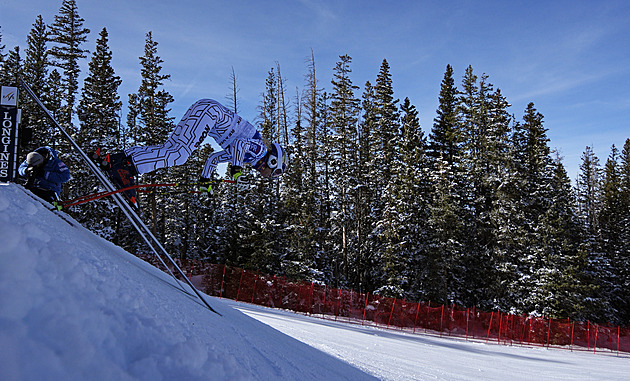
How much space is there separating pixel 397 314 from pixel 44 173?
19.5 meters

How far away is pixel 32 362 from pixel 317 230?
85.6 feet

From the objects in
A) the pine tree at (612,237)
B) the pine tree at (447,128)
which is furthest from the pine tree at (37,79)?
the pine tree at (612,237)

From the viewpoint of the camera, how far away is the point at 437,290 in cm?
2698

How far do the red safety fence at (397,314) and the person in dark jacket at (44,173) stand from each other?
15.0 metres

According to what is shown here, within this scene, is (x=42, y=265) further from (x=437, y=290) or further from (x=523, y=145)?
(x=523, y=145)

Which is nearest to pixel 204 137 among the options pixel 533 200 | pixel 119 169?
pixel 119 169

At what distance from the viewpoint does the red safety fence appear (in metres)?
20.6

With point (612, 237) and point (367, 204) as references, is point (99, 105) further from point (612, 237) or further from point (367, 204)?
point (612, 237)

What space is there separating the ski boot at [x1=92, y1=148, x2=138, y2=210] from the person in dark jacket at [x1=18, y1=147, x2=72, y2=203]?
131 cm

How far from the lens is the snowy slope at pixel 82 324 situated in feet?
5.75

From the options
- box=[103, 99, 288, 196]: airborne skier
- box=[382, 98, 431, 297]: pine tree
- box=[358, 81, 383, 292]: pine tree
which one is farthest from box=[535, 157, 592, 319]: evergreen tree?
box=[103, 99, 288, 196]: airborne skier

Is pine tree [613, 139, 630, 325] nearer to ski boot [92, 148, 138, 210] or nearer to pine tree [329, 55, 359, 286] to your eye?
pine tree [329, 55, 359, 286]

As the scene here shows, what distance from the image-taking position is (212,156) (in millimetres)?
6383

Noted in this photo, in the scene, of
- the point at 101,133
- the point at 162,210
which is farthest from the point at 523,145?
the point at 101,133
